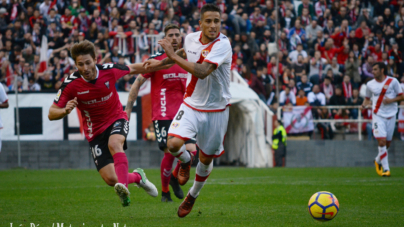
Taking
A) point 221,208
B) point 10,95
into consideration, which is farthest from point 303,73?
point 221,208

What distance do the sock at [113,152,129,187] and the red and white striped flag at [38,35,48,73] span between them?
1338 cm

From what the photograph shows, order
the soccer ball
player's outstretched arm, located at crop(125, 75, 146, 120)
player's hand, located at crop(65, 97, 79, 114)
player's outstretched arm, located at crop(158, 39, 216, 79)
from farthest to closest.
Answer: player's outstretched arm, located at crop(125, 75, 146, 120)
player's hand, located at crop(65, 97, 79, 114)
player's outstretched arm, located at crop(158, 39, 216, 79)
the soccer ball

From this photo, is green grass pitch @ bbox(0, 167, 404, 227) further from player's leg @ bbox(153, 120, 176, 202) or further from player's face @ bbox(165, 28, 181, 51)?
player's face @ bbox(165, 28, 181, 51)

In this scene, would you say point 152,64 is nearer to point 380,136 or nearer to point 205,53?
point 205,53

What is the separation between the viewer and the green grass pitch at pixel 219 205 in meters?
6.31

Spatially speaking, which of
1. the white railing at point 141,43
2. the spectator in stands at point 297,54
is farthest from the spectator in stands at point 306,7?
the white railing at point 141,43

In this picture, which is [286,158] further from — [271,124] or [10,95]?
[10,95]

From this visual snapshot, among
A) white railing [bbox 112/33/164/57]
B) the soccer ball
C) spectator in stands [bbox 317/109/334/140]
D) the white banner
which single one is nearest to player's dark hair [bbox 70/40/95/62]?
the soccer ball

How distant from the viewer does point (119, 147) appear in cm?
696

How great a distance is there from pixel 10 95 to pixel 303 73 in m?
10.7

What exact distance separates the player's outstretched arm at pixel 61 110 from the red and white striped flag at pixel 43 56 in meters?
13.1

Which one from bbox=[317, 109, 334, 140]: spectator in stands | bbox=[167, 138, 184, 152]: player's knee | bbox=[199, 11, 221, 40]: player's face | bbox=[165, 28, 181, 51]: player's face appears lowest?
bbox=[317, 109, 334, 140]: spectator in stands

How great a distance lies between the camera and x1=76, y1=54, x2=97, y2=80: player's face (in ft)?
22.9

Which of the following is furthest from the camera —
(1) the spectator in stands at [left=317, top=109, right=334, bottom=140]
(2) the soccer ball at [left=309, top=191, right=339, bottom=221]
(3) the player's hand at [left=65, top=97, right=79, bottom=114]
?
(1) the spectator in stands at [left=317, top=109, right=334, bottom=140]
